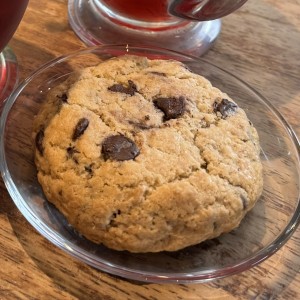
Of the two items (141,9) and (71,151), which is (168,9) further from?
(71,151)

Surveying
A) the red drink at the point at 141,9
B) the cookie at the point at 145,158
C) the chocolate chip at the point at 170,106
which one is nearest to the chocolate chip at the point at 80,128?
the cookie at the point at 145,158

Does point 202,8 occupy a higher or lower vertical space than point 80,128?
higher

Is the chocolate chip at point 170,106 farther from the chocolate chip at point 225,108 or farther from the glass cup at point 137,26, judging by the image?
the glass cup at point 137,26

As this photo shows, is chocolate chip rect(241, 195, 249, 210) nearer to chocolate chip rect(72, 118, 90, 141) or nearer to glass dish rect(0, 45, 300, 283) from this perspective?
glass dish rect(0, 45, 300, 283)

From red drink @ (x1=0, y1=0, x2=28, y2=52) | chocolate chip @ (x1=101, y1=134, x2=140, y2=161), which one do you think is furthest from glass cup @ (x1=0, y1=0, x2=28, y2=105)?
chocolate chip @ (x1=101, y1=134, x2=140, y2=161)

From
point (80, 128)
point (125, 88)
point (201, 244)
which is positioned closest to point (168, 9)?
point (125, 88)

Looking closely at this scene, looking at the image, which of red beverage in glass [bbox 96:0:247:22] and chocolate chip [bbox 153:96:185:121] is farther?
red beverage in glass [bbox 96:0:247:22]
